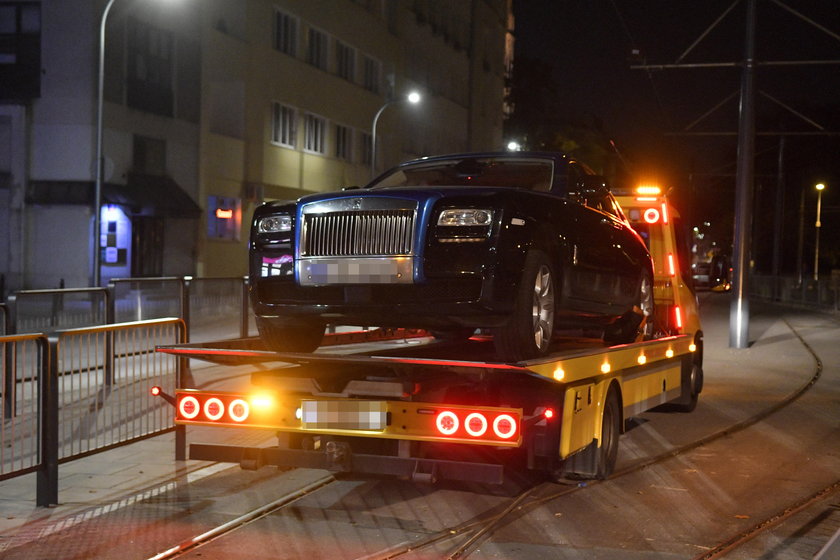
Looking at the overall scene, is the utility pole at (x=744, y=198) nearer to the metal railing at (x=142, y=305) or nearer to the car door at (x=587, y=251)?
the metal railing at (x=142, y=305)

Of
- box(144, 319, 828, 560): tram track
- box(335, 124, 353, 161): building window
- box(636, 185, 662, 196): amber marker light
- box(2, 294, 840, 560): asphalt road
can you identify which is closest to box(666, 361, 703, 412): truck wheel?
box(2, 294, 840, 560): asphalt road

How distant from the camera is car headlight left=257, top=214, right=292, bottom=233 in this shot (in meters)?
7.29

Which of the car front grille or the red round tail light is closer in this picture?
the red round tail light

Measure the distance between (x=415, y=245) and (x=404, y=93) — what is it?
4813 centimetres

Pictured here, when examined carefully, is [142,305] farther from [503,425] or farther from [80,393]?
[503,425]

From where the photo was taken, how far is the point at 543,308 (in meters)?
7.32

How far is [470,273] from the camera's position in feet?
21.9

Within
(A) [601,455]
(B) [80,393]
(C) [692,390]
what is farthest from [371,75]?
(A) [601,455]

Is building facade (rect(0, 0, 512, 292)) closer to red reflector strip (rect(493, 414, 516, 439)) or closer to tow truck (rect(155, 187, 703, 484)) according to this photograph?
tow truck (rect(155, 187, 703, 484))

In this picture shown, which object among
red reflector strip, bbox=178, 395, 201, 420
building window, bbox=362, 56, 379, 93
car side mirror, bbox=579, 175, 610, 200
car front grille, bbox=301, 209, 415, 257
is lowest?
red reflector strip, bbox=178, 395, 201, 420

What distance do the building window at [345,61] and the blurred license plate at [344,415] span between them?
134 feet

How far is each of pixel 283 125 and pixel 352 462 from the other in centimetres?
3613

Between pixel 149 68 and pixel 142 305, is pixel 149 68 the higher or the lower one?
the higher one

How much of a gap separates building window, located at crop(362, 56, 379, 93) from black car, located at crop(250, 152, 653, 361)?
42.7 m
